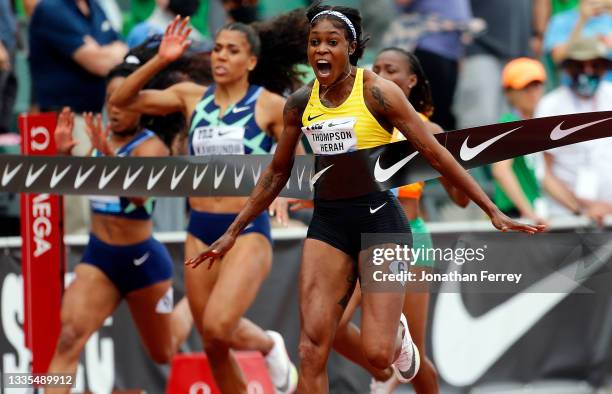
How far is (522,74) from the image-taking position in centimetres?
1161

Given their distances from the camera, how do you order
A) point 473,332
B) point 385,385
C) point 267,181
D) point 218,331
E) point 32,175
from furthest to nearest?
point 473,332 → point 385,385 → point 32,175 → point 218,331 → point 267,181

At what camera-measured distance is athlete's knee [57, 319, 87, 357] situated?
9188 millimetres

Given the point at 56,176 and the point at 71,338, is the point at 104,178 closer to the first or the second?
the point at 56,176

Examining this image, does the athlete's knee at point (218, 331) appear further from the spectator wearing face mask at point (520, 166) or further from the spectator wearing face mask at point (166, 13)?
the spectator wearing face mask at point (166, 13)

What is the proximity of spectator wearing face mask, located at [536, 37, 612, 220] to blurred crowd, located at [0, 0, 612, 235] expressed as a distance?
1 centimetres

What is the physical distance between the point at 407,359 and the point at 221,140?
6.73 feet

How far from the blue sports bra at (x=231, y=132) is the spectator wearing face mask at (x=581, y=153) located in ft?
10.8

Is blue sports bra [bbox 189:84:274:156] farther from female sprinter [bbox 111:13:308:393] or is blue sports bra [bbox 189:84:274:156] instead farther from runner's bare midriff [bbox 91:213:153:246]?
runner's bare midriff [bbox 91:213:153:246]

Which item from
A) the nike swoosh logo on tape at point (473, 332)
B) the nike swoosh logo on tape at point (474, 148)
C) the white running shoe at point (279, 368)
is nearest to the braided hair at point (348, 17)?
the nike swoosh logo on tape at point (474, 148)

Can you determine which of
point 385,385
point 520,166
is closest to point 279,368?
point 385,385

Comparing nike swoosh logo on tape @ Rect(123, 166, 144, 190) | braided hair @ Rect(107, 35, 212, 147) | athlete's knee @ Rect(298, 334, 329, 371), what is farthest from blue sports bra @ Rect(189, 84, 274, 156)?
athlete's knee @ Rect(298, 334, 329, 371)

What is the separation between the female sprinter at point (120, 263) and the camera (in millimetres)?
9328

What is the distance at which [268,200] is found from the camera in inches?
309

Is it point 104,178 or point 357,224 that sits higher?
point 104,178
